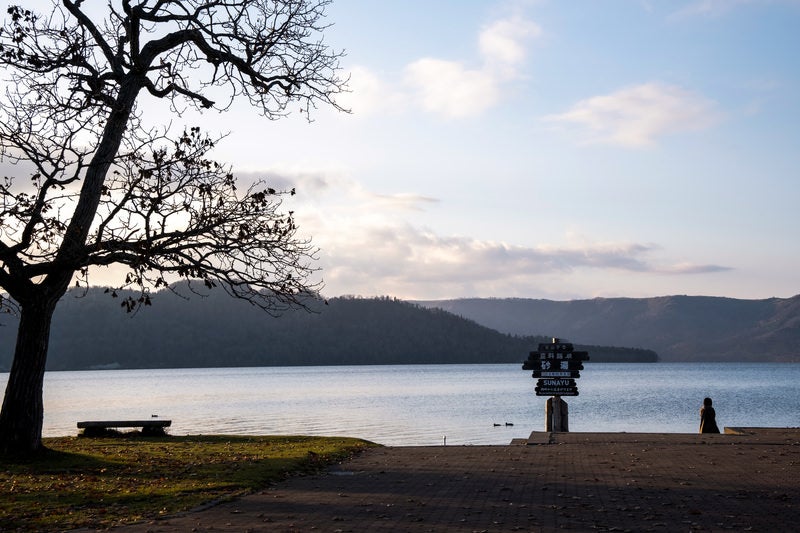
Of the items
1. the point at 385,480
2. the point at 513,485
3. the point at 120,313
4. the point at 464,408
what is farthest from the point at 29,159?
the point at 120,313

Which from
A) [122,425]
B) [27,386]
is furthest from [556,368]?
[27,386]

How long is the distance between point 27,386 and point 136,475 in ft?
13.7

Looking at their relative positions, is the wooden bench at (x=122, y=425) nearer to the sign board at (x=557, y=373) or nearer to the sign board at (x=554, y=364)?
the sign board at (x=554, y=364)

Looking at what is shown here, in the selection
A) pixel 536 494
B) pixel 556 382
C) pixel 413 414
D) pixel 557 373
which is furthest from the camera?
pixel 413 414

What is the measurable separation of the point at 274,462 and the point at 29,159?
749 centimetres

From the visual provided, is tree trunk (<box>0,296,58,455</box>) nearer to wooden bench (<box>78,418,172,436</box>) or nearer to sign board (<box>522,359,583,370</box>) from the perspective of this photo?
wooden bench (<box>78,418,172,436</box>)

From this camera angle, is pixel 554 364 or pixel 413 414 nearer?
pixel 554 364

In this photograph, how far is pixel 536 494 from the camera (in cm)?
1419

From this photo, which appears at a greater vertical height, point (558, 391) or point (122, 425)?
point (558, 391)

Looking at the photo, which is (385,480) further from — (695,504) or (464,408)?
(464,408)

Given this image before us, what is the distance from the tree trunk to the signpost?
1401 cm

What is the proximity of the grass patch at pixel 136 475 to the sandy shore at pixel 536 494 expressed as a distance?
2.35 ft

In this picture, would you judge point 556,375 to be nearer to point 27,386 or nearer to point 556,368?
point 556,368

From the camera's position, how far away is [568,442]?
23.3 meters
